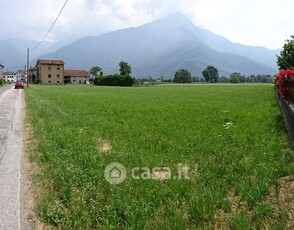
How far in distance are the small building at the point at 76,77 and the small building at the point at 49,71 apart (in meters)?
12.9

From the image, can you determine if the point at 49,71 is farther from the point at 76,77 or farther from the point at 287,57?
the point at 287,57

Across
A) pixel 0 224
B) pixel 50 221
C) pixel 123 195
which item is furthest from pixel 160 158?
pixel 0 224

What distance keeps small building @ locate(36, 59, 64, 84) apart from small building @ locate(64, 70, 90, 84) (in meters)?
12.9

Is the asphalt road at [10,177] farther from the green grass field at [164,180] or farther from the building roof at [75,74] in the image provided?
the building roof at [75,74]

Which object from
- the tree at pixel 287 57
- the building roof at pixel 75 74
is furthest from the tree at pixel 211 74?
the tree at pixel 287 57

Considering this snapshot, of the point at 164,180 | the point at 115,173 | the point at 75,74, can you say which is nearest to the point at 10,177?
the point at 115,173

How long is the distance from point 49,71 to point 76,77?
66.7 ft

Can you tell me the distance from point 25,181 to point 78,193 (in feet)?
4.13

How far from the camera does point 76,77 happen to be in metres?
156

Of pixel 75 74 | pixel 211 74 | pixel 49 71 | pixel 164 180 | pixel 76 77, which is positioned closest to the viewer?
pixel 164 180

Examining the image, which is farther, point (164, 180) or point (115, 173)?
point (115, 173)

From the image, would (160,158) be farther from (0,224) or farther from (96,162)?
(0,224)

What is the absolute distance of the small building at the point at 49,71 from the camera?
135250 mm

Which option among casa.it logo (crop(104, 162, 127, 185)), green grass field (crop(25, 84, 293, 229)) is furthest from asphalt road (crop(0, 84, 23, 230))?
casa.it logo (crop(104, 162, 127, 185))
